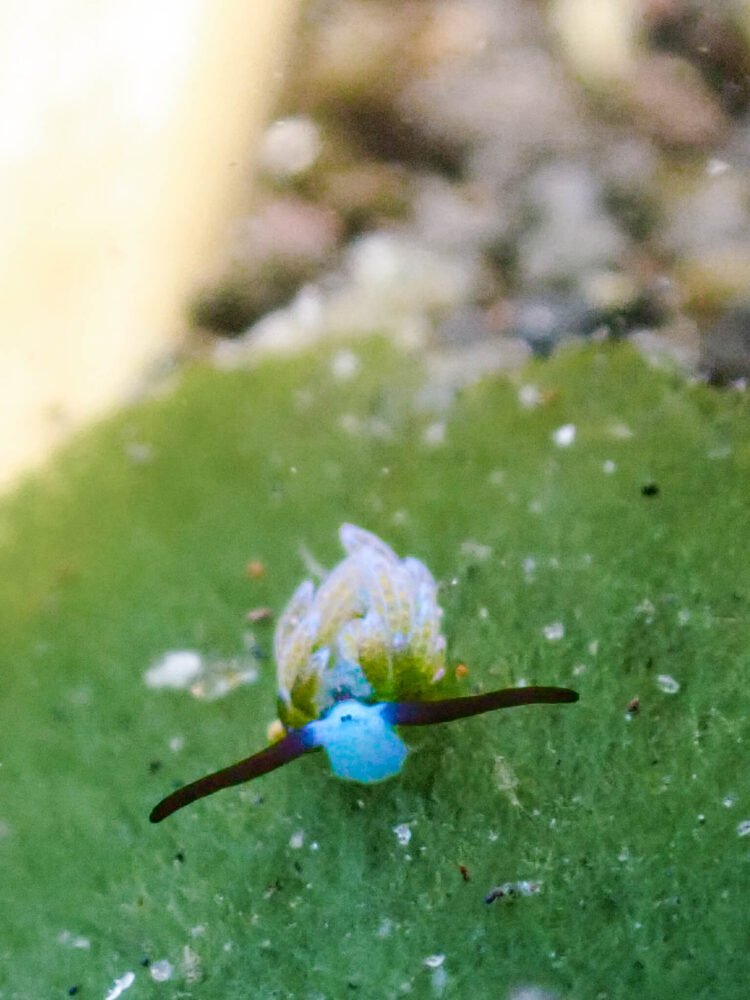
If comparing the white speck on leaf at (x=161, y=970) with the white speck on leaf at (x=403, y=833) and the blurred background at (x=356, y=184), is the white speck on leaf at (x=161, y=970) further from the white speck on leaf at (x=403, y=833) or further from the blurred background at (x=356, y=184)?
the blurred background at (x=356, y=184)

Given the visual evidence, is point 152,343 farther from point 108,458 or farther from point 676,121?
point 676,121

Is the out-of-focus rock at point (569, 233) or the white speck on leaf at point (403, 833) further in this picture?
the out-of-focus rock at point (569, 233)

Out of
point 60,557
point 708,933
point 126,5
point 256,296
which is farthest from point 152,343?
point 708,933

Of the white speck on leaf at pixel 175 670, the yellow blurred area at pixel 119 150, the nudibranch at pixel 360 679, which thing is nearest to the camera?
the nudibranch at pixel 360 679

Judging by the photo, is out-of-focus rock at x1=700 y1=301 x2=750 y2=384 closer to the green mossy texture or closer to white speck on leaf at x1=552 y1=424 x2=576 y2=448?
the green mossy texture

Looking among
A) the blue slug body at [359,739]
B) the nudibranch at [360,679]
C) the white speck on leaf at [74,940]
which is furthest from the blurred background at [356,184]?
the white speck on leaf at [74,940]

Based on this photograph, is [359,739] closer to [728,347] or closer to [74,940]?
[74,940]

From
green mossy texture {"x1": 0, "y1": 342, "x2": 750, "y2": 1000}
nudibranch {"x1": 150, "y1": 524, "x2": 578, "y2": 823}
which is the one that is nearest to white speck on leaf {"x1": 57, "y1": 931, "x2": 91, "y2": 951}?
green mossy texture {"x1": 0, "y1": 342, "x2": 750, "y2": 1000}

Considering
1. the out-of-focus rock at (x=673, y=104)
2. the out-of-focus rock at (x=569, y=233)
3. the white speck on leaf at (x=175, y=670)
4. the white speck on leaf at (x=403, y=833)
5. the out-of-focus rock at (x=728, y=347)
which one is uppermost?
the out-of-focus rock at (x=673, y=104)
